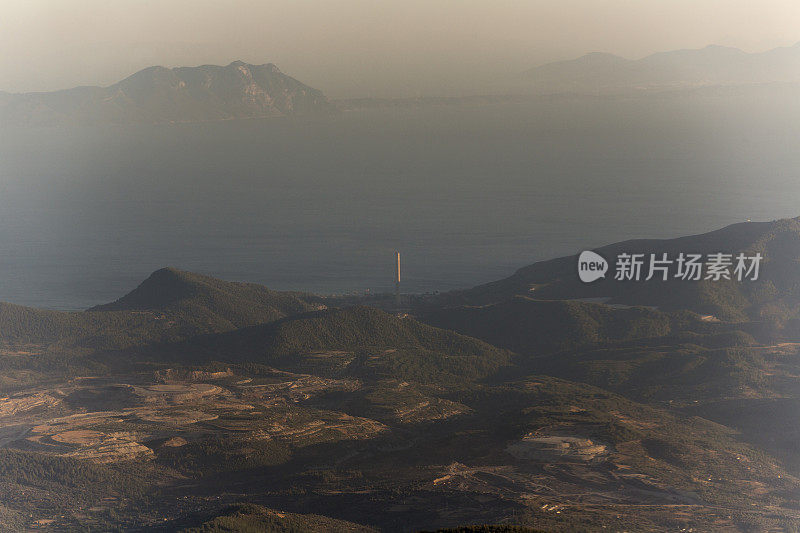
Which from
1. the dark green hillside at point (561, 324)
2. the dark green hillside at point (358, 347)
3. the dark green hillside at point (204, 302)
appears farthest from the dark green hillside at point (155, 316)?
the dark green hillside at point (561, 324)

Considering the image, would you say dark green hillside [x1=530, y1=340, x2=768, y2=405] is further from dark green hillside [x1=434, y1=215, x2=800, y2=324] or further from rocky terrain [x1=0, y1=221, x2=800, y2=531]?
dark green hillside [x1=434, y1=215, x2=800, y2=324]

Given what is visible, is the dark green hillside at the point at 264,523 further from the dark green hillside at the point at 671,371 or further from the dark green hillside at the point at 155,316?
the dark green hillside at the point at 155,316

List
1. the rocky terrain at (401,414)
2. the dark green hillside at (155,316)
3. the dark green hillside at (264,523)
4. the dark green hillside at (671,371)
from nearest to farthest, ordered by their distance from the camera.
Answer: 1. the dark green hillside at (264,523)
2. the rocky terrain at (401,414)
3. the dark green hillside at (671,371)
4. the dark green hillside at (155,316)

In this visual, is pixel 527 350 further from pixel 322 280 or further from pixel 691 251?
pixel 322 280

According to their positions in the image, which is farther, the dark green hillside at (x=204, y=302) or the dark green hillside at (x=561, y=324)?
the dark green hillside at (x=204, y=302)

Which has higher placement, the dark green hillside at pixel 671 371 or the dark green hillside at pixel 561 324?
the dark green hillside at pixel 561 324

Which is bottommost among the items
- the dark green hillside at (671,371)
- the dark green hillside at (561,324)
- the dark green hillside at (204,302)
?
the dark green hillside at (671,371)

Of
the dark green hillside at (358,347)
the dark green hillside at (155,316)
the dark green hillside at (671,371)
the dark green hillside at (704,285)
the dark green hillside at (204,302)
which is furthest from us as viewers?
the dark green hillside at (704,285)

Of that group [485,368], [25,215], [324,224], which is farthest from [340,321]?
[25,215]
